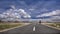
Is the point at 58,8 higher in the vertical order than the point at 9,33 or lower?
higher

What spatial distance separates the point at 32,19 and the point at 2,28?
0.94 m

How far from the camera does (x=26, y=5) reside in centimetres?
660

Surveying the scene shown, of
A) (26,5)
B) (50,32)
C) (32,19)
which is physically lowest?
(50,32)

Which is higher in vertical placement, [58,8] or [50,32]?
[58,8]

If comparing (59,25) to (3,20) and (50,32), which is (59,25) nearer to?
(50,32)

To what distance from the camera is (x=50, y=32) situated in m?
6.55

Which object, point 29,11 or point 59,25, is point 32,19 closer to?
point 29,11

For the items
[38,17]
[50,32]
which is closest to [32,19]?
[38,17]

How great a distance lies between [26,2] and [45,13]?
0.66 metres

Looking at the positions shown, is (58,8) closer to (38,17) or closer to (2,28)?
(38,17)

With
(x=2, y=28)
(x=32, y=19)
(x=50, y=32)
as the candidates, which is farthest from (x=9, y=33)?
(x=50, y=32)

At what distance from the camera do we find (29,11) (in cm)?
659

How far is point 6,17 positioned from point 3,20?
13 centimetres

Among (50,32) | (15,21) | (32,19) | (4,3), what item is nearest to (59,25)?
(50,32)
